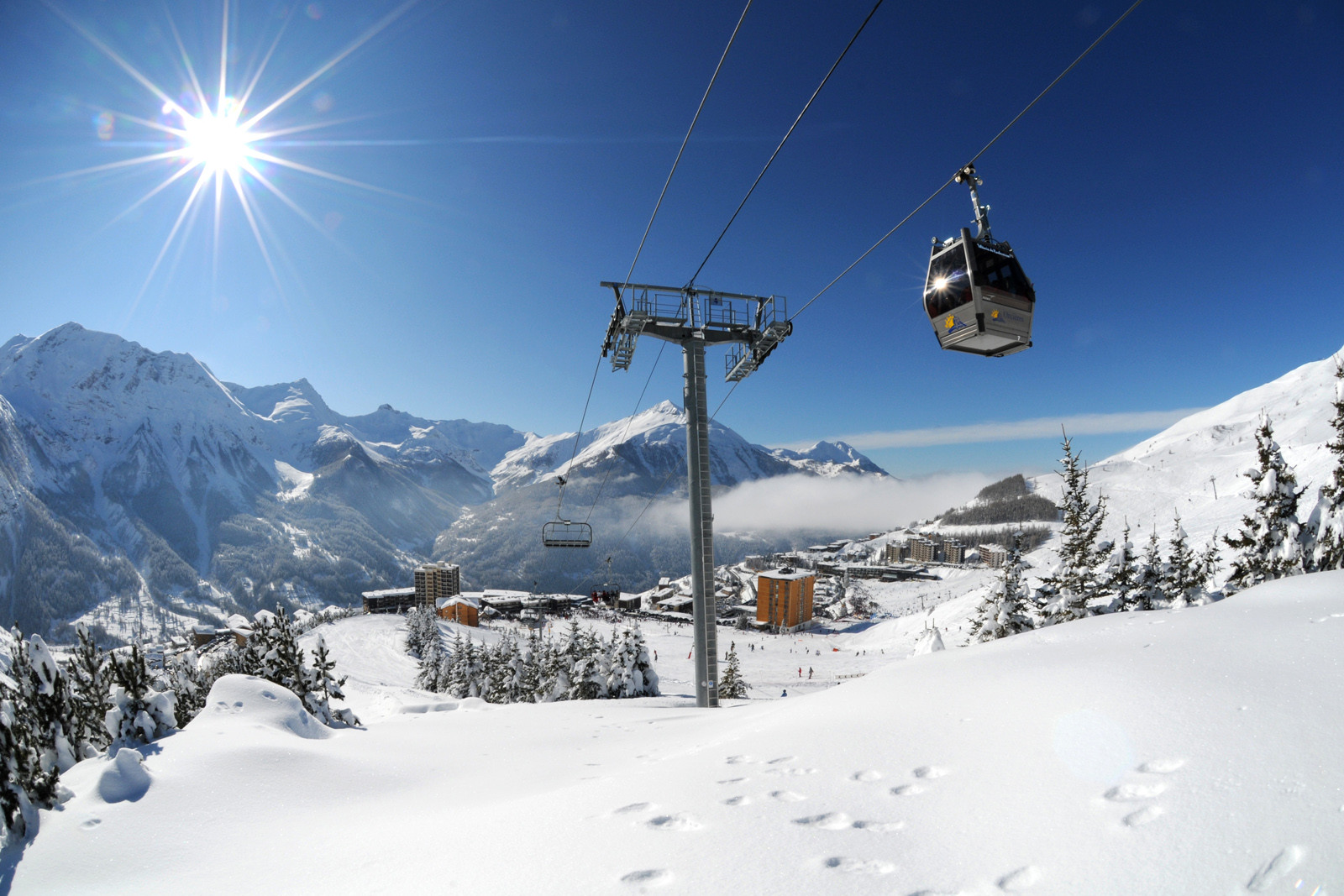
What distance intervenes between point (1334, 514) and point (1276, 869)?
19493 millimetres

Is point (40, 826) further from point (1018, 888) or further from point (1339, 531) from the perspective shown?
point (1339, 531)

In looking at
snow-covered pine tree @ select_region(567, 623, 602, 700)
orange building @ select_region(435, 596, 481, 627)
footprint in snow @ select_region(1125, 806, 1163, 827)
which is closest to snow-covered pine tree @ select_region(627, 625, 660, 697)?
snow-covered pine tree @ select_region(567, 623, 602, 700)

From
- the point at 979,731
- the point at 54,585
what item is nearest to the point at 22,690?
the point at 979,731

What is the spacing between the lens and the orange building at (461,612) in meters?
87.4

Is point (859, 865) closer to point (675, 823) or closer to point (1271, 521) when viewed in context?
point (675, 823)

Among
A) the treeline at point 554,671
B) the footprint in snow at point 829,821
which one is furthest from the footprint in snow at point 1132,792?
the treeline at point 554,671

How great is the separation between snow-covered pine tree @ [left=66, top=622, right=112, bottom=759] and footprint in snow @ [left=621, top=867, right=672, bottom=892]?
37.6 feet

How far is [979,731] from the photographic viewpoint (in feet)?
11.9

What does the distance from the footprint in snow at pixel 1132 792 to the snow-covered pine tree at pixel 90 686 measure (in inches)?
533

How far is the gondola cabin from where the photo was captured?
25.3 ft

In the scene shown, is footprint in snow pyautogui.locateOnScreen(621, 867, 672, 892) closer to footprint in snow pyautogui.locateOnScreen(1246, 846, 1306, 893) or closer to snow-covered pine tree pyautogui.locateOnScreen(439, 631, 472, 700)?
footprint in snow pyautogui.locateOnScreen(1246, 846, 1306, 893)

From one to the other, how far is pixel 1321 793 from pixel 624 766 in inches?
191

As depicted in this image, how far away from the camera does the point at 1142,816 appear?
2480mm

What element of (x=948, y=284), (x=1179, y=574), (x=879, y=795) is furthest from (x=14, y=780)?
(x=1179, y=574)
